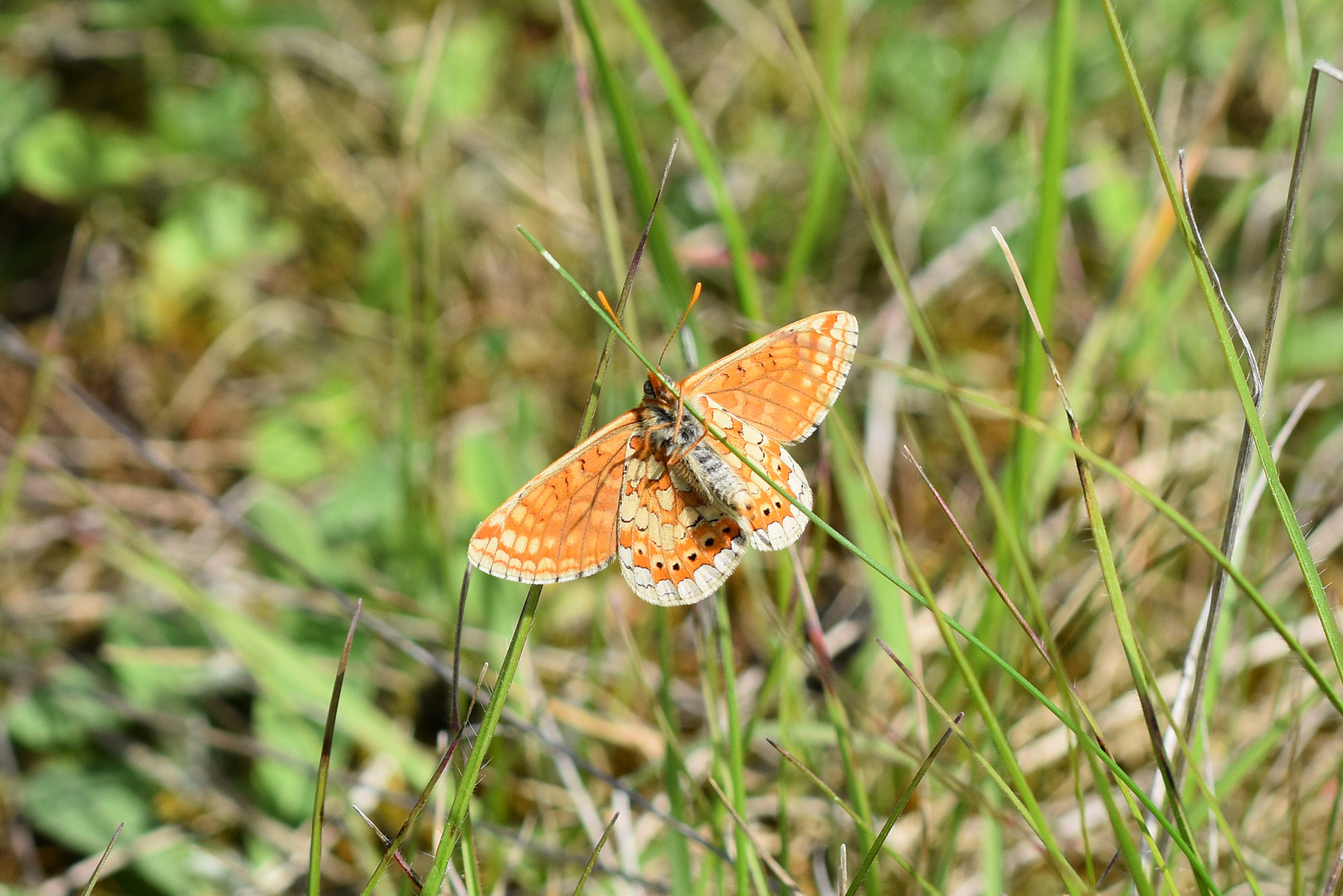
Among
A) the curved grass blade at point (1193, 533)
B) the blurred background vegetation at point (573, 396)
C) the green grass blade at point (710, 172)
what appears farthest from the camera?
the blurred background vegetation at point (573, 396)

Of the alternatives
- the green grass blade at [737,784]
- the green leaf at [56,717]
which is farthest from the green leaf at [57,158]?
the green grass blade at [737,784]

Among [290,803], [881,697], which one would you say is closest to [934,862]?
[881,697]

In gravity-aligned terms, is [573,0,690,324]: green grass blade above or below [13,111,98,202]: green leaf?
above

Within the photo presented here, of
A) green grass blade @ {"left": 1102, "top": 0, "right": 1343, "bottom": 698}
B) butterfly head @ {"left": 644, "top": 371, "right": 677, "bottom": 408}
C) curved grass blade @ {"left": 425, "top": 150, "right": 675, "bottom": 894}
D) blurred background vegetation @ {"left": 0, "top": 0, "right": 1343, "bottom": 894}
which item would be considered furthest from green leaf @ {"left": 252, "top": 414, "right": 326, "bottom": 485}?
green grass blade @ {"left": 1102, "top": 0, "right": 1343, "bottom": 698}

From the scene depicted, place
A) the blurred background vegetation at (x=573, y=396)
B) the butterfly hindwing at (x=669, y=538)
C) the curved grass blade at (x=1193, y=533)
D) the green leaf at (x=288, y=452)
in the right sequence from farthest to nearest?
the green leaf at (x=288, y=452) < the blurred background vegetation at (x=573, y=396) < the butterfly hindwing at (x=669, y=538) < the curved grass blade at (x=1193, y=533)

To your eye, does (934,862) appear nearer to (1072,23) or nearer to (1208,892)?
(1208,892)

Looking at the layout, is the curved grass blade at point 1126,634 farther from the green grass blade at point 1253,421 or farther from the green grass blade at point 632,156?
the green grass blade at point 632,156

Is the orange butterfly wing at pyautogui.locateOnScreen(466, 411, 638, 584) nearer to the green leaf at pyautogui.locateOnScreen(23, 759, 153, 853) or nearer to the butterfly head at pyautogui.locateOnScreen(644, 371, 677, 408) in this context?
the butterfly head at pyautogui.locateOnScreen(644, 371, 677, 408)

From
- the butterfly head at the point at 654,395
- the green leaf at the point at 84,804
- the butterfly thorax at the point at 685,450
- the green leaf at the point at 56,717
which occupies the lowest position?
the green leaf at the point at 84,804
